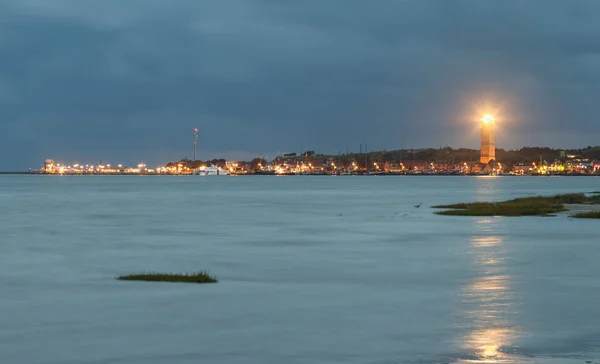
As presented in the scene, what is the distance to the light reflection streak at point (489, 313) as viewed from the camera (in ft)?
49.9

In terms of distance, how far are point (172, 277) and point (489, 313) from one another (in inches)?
402

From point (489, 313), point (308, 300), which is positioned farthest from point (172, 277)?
point (489, 313)

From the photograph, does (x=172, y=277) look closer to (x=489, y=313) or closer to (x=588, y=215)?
(x=489, y=313)

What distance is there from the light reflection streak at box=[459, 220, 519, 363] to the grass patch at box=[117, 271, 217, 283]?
7794mm

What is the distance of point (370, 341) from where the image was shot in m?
16.3

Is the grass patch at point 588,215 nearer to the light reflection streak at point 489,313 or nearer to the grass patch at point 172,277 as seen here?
the light reflection streak at point 489,313

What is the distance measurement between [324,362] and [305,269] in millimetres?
14198

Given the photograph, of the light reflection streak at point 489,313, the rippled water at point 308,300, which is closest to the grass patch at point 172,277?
the rippled water at point 308,300

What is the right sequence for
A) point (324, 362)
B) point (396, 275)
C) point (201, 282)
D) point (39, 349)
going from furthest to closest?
point (396, 275) < point (201, 282) < point (39, 349) < point (324, 362)

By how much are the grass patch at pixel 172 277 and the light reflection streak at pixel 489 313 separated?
7.79 meters

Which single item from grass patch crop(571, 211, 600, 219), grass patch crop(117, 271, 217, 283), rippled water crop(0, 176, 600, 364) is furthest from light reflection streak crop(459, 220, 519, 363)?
grass patch crop(571, 211, 600, 219)

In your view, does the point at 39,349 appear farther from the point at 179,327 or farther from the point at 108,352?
the point at 179,327

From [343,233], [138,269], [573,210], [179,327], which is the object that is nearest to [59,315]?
[179,327]

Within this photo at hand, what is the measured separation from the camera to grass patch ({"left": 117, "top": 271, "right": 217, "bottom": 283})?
→ 81.8ft
